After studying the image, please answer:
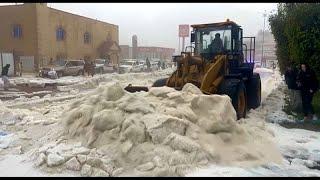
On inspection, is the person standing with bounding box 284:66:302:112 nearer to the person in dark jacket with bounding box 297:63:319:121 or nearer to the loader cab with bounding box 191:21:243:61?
the person in dark jacket with bounding box 297:63:319:121

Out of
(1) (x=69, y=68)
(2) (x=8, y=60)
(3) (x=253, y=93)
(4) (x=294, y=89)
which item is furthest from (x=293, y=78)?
(2) (x=8, y=60)

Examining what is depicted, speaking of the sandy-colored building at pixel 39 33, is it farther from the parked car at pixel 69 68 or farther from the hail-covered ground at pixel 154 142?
the hail-covered ground at pixel 154 142

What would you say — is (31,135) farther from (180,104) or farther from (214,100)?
(214,100)

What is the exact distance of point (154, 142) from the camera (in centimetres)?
723

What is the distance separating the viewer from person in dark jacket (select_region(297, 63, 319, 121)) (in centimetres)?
1137

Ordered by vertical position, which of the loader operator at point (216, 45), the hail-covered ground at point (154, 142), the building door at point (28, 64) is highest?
the loader operator at point (216, 45)

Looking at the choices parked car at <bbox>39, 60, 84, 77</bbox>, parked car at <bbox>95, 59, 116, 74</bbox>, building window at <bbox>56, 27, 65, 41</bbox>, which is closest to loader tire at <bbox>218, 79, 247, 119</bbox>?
parked car at <bbox>39, 60, 84, 77</bbox>

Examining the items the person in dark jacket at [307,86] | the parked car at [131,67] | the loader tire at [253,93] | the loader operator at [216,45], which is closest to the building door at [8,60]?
the parked car at [131,67]

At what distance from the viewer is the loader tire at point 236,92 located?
1079 cm

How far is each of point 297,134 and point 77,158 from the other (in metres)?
5.43

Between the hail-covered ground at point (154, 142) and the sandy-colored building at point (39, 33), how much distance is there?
31852 millimetres

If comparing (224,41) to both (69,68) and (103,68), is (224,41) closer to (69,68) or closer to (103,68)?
(69,68)

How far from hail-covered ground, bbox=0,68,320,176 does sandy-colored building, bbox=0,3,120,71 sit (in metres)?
31.9

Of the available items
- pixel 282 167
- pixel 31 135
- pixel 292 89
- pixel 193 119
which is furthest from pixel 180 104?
pixel 292 89
